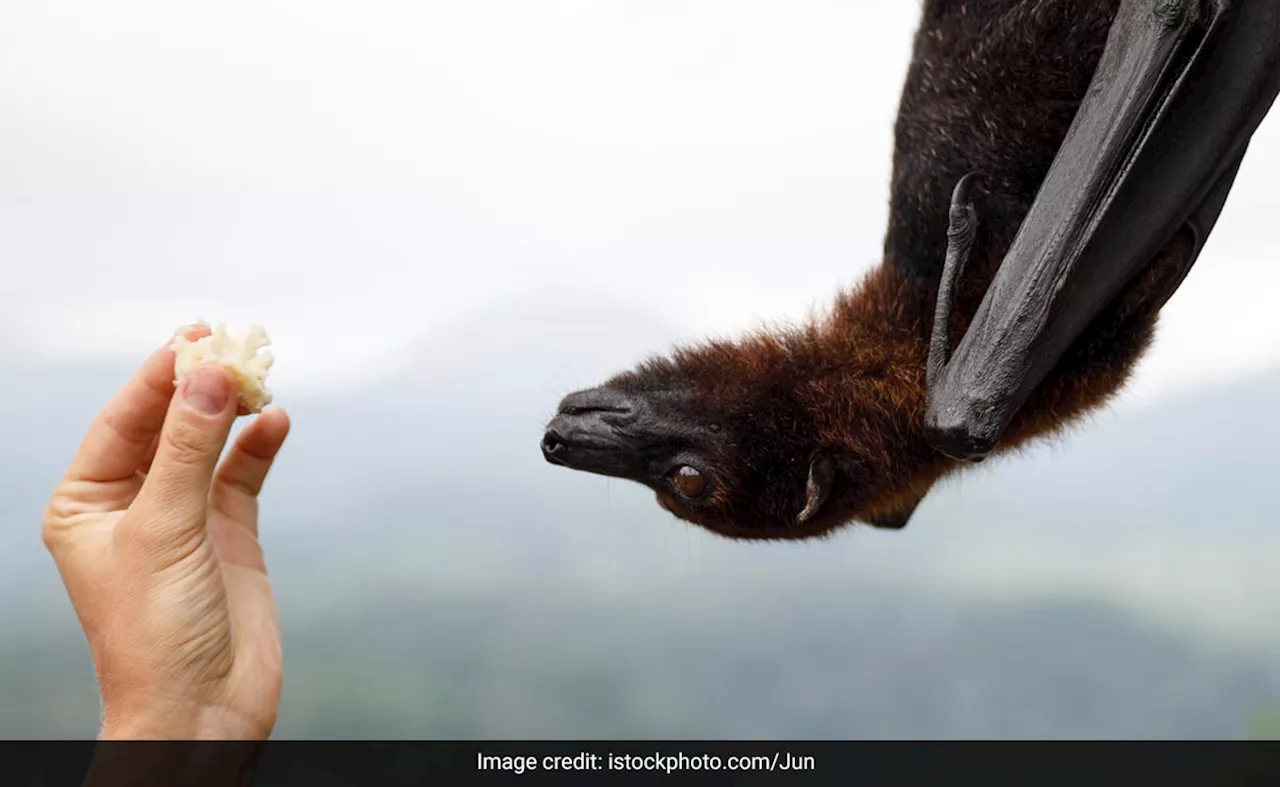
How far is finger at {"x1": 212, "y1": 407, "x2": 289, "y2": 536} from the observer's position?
276 centimetres

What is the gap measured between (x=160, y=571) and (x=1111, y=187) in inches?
84.3

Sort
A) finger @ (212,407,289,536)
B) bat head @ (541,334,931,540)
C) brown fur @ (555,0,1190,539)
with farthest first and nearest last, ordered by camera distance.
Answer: finger @ (212,407,289,536) → bat head @ (541,334,931,540) → brown fur @ (555,0,1190,539)

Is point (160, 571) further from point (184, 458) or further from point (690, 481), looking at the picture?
point (690, 481)

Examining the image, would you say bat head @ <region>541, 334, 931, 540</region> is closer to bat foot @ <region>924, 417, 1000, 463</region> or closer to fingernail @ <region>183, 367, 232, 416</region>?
bat foot @ <region>924, 417, 1000, 463</region>

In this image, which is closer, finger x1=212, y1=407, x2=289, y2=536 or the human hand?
the human hand

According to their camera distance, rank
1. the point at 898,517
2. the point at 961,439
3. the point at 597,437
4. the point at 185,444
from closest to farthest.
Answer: the point at 961,439
the point at 185,444
the point at 597,437
the point at 898,517

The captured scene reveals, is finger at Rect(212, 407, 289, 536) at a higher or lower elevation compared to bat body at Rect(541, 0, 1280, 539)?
lower

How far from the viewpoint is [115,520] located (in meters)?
2.39

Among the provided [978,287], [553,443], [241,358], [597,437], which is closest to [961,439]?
[978,287]

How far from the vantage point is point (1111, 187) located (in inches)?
85.3

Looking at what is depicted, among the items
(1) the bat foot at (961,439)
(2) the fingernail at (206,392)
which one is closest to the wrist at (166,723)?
(2) the fingernail at (206,392)

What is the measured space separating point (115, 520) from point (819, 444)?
5.36 feet

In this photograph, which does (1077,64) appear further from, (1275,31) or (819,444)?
(819,444)

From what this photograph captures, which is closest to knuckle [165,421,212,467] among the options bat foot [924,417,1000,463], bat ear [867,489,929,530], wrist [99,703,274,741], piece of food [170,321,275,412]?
piece of food [170,321,275,412]
